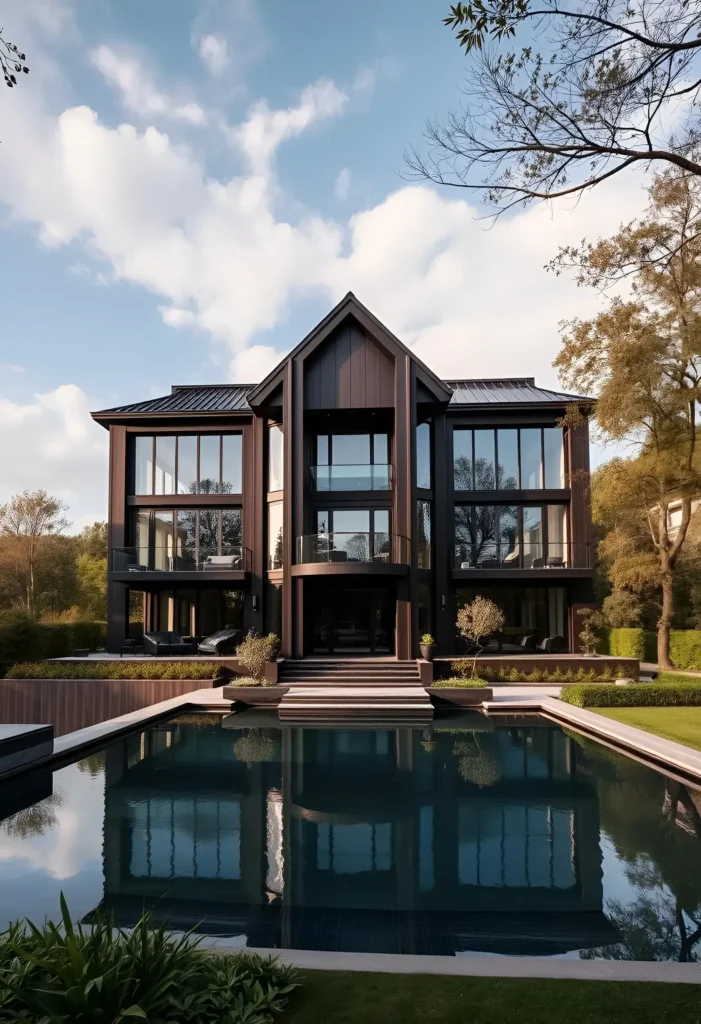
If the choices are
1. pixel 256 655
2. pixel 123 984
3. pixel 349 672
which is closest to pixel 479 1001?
pixel 123 984

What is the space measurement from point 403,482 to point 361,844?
13642 millimetres

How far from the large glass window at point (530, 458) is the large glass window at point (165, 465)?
12317mm

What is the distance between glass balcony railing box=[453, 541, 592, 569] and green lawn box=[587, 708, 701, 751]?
8.53m

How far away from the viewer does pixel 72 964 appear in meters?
3.08

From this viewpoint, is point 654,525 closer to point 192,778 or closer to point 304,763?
point 304,763

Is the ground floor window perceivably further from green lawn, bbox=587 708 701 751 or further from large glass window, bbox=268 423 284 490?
green lawn, bbox=587 708 701 751

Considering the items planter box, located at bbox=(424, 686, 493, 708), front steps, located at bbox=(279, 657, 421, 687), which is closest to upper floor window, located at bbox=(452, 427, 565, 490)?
front steps, located at bbox=(279, 657, 421, 687)

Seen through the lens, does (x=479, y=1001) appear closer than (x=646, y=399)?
Yes

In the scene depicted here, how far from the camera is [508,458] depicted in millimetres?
22953

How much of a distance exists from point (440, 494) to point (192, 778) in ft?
46.8

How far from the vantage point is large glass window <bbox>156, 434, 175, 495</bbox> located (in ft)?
76.8

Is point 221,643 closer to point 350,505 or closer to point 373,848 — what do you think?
point 350,505

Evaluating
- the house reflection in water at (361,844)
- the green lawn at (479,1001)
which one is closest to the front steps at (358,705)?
the house reflection in water at (361,844)

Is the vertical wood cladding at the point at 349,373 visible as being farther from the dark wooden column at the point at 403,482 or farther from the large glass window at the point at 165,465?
the large glass window at the point at 165,465
